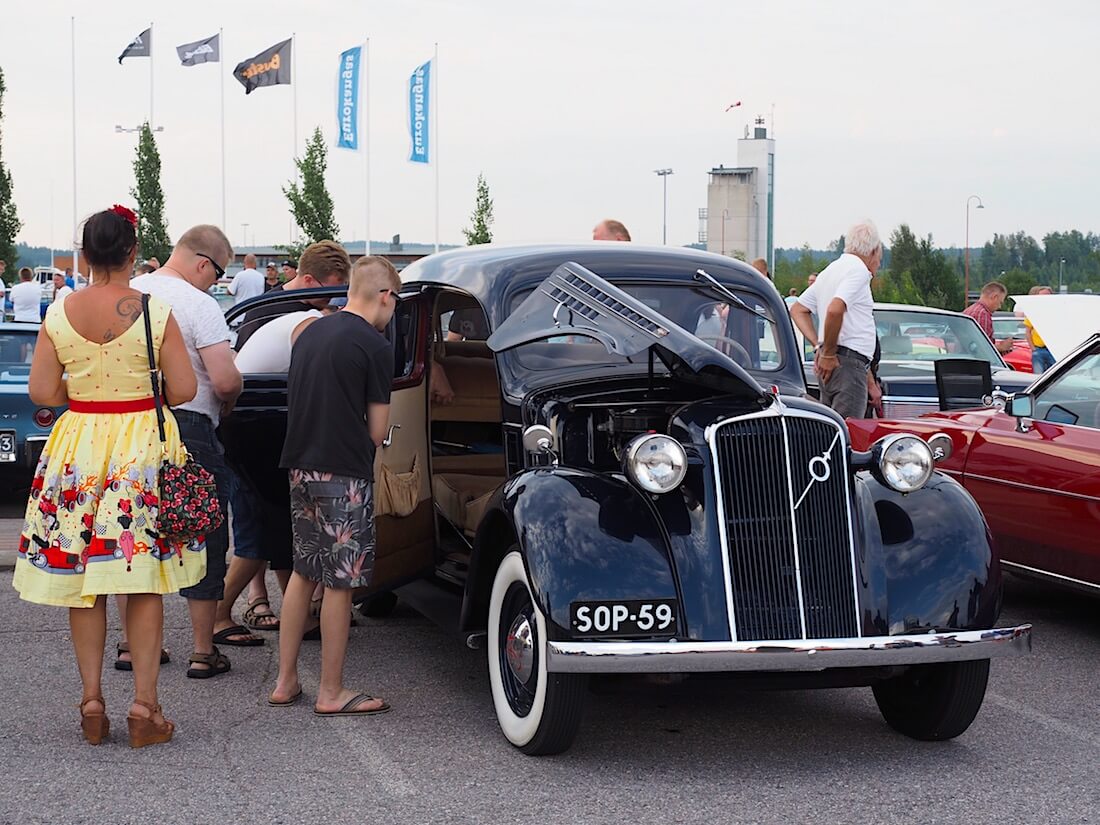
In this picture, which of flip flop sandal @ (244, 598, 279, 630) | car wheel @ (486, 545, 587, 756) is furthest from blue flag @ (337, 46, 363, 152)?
car wheel @ (486, 545, 587, 756)

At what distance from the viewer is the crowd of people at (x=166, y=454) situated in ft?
16.6

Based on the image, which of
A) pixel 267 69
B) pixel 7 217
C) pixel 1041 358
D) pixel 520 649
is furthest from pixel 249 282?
pixel 267 69

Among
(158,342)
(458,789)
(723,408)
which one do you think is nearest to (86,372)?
(158,342)

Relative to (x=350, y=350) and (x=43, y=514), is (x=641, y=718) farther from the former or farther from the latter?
(x=43, y=514)

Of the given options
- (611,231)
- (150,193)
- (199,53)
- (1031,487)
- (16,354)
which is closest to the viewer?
(1031,487)

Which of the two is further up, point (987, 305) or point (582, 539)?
point (987, 305)

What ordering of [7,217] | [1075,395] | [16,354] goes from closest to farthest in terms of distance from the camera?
[1075,395], [16,354], [7,217]

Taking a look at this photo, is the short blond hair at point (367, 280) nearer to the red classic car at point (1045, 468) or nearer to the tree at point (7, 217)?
the red classic car at point (1045, 468)

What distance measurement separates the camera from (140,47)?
4503 cm

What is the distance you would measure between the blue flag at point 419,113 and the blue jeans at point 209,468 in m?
36.9

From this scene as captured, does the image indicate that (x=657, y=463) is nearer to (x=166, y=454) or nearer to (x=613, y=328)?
(x=613, y=328)

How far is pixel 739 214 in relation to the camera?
104000 millimetres

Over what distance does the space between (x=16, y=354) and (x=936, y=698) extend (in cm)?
899

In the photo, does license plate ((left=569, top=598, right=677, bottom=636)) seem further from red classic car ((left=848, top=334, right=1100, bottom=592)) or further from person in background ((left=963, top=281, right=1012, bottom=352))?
person in background ((left=963, top=281, right=1012, bottom=352))
